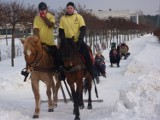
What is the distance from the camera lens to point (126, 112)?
800 cm

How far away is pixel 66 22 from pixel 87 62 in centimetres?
110

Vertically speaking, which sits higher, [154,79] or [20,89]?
→ [154,79]

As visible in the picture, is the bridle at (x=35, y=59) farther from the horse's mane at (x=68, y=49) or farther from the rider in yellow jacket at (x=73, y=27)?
the rider in yellow jacket at (x=73, y=27)

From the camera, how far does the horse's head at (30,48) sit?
8.98m

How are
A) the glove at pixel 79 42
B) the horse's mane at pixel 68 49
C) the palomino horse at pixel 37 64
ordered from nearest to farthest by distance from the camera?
the horse's mane at pixel 68 49 → the palomino horse at pixel 37 64 → the glove at pixel 79 42

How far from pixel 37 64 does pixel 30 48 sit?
57 centimetres

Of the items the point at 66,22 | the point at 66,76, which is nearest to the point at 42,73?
the point at 66,76

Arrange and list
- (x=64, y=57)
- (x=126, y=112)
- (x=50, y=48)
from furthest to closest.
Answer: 1. (x=50, y=48)
2. (x=64, y=57)
3. (x=126, y=112)

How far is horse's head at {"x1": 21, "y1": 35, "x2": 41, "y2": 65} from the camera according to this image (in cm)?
898

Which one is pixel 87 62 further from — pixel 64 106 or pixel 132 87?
pixel 64 106

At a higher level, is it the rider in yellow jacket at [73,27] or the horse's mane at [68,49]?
the rider in yellow jacket at [73,27]

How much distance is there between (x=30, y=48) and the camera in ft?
29.6

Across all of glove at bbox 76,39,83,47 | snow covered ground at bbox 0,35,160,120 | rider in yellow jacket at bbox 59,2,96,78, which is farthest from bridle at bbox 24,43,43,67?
snow covered ground at bbox 0,35,160,120

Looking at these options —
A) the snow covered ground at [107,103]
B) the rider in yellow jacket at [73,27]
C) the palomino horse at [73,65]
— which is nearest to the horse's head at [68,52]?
the palomino horse at [73,65]
